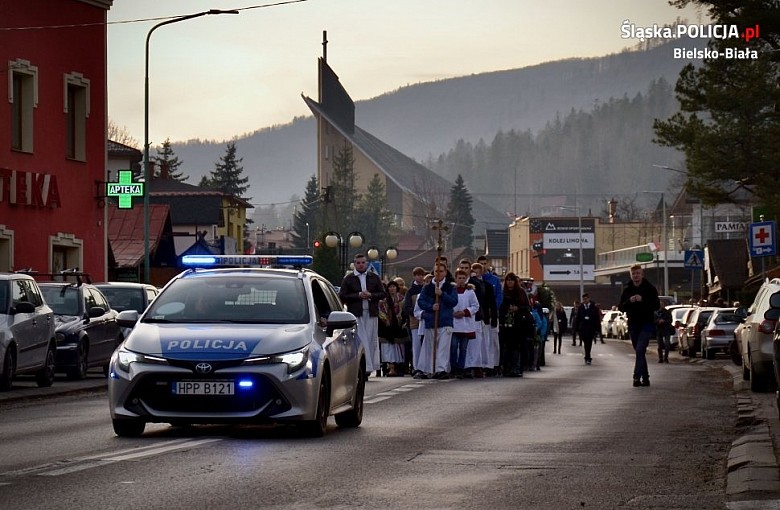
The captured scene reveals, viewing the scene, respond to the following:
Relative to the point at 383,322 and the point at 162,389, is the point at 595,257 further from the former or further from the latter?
the point at 162,389

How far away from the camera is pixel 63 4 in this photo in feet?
138

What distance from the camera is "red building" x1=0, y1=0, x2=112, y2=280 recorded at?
39.4 metres

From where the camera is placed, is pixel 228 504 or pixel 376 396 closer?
pixel 228 504

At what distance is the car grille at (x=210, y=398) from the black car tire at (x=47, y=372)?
1211 cm

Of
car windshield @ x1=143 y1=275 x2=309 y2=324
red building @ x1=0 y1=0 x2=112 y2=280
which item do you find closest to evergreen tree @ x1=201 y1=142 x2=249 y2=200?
red building @ x1=0 y1=0 x2=112 y2=280

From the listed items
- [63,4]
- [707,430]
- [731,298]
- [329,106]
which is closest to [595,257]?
[329,106]

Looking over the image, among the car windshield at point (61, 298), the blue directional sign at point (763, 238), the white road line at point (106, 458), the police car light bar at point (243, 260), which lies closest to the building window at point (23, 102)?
the car windshield at point (61, 298)

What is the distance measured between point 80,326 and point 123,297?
4516 mm

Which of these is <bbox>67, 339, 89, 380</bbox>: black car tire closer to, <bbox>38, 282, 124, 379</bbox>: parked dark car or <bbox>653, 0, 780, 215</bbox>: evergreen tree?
<bbox>38, 282, 124, 379</bbox>: parked dark car

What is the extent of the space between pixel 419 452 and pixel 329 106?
504 ft

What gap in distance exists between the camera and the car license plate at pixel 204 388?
1399 centimetres

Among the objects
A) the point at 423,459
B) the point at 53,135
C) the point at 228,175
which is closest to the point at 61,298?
the point at 53,135

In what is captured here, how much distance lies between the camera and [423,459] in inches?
496

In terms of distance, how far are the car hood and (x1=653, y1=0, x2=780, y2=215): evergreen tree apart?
29.2 m
